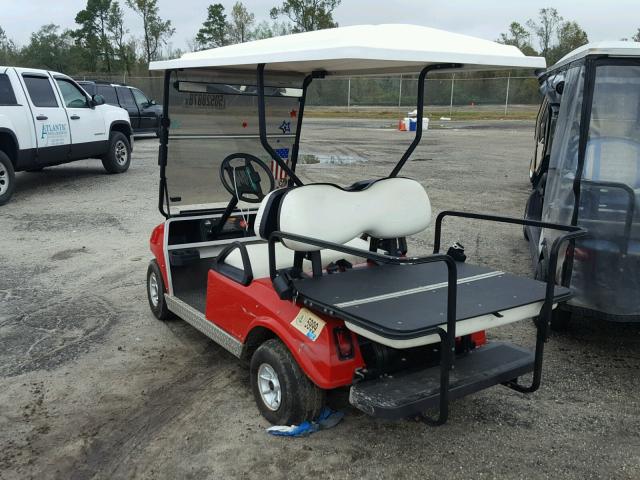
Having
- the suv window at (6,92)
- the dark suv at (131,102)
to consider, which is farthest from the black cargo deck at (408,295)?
the dark suv at (131,102)

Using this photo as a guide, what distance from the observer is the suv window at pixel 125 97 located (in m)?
16.4

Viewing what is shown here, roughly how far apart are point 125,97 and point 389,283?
581 inches

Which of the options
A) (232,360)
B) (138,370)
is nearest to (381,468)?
Result: (232,360)

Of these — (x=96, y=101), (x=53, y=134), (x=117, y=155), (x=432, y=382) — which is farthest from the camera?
(x=117, y=155)

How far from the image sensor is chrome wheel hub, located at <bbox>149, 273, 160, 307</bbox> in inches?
189

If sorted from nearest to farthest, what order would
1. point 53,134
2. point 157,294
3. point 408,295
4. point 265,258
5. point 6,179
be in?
point 408,295, point 265,258, point 157,294, point 6,179, point 53,134

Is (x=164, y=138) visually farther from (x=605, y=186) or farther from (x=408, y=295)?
(x=605, y=186)

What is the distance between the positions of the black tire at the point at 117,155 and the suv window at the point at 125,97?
4.70 m

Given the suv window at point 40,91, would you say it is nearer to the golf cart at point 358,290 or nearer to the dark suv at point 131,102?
the dark suv at point 131,102

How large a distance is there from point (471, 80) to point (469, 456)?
34421 millimetres

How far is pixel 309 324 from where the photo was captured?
3107 mm

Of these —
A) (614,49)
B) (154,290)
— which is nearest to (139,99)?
(154,290)

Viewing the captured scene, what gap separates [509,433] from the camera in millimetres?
3260

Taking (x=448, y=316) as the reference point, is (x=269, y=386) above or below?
below
